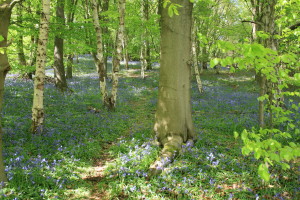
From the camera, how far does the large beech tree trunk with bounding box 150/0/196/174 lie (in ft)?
21.0

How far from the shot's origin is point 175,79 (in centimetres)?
648

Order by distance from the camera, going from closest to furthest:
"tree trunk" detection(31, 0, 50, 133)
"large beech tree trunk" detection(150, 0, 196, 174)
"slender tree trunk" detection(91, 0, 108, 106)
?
"large beech tree trunk" detection(150, 0, 196, 174) < "tree trunk" detection(31, 0, 50, 133) < "slender tree trunk" detection(91, 0, 108, 106)

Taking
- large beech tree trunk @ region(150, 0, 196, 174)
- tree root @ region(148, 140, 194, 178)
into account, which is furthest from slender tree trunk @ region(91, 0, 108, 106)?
tree root @ region(148, 140, 194, 178)

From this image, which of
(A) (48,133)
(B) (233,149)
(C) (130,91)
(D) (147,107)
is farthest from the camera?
(C) (130,91)

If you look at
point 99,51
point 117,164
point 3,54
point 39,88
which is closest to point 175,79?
point 117,164

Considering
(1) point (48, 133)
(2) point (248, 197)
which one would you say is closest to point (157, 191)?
(2) point (248, 197)

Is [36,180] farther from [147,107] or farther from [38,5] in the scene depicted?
[38,5]

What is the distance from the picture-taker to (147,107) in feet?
46.0

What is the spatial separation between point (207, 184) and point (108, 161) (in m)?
2.99

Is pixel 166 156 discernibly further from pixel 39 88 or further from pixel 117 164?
pixel 39 88

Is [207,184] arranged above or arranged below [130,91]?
below

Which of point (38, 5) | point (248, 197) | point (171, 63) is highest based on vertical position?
point (38, 5)

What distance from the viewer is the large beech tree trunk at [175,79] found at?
252 inches

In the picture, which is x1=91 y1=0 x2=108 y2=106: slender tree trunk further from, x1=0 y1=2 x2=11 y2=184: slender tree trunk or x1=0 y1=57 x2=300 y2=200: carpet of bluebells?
x1=0 y1=2 x2=11 y2=184: slender tree trunk
